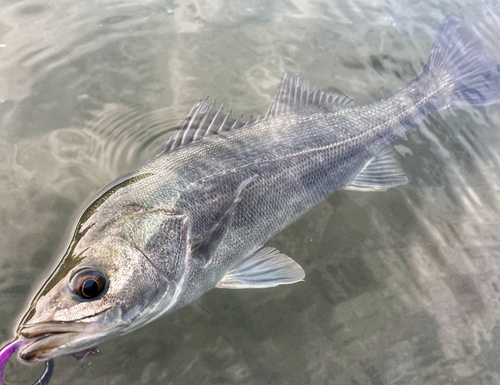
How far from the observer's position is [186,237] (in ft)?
7.88

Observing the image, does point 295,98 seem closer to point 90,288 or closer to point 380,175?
point 380,175

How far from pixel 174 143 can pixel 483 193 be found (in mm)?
3112

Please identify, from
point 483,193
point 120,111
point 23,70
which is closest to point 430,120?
point 483,193

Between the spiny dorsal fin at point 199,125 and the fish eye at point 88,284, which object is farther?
the spiny dorsal fin at point 199,125

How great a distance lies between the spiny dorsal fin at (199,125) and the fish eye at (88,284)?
3.69ft

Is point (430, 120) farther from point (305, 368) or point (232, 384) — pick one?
point (232, 384)

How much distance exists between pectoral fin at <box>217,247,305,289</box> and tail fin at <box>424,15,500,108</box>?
8.17ft

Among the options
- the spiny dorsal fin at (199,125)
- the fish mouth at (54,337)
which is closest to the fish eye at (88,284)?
the fish mouth at (54,337)

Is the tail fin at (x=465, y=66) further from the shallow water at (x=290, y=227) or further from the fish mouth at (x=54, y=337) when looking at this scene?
the fish mouth at (x=54, y=337)

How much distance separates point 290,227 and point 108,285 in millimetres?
1714

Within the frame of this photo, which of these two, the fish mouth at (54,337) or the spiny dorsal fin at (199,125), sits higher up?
the spiny dorsal fin at (199,125)

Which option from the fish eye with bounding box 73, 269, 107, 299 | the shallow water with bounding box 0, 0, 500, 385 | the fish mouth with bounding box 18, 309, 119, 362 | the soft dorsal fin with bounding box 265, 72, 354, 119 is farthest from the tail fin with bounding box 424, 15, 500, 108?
the fish mouth with bounding box 18, 309, 119, 362

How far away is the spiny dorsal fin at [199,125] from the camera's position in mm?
2793

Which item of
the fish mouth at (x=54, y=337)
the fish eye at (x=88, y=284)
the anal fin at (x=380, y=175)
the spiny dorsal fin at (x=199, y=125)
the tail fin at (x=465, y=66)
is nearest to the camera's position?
the fish mouth at (x=54, y=337)
